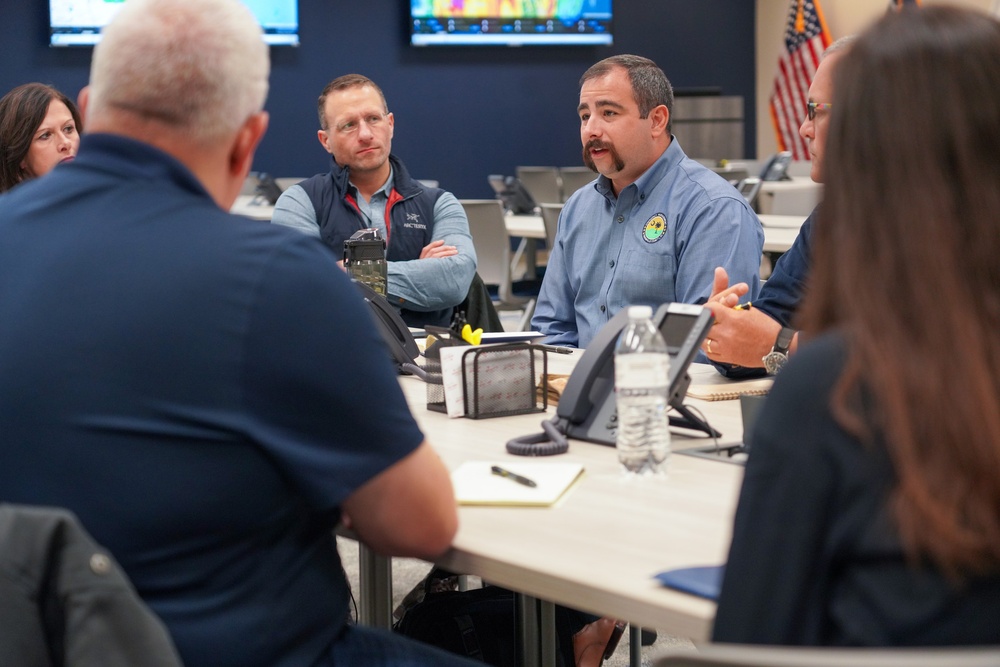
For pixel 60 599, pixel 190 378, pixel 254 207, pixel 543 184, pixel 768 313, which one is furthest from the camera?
pixel 543 184

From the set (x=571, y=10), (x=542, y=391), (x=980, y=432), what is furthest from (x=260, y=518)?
(x=571, y=10)

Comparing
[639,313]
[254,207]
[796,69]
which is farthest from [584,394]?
[796,69]

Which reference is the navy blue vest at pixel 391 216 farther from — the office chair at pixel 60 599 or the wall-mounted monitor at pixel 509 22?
the wall-mounted monitor at pixel 509 22

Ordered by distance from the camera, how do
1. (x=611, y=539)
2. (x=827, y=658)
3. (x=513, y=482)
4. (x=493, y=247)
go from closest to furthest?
(x=827, y=658)
(x=611, y=539)
(x=513, y=482)
(x=493, y=247)

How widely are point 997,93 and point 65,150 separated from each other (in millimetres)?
3153

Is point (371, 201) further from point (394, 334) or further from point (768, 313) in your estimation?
point (768, 313)

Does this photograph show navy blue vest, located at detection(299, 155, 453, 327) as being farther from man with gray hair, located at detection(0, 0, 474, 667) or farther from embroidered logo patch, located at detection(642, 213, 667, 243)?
man with gray hair, located at detection(0, 0, 474, 667)

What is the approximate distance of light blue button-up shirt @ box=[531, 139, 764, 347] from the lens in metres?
3.02

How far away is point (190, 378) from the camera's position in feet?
3.93

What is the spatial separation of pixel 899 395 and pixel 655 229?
231 centimetres

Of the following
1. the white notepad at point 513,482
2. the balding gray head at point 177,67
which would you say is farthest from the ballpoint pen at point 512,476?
the balding gray head at point 177,67

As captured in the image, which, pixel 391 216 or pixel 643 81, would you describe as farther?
pixel 391 216

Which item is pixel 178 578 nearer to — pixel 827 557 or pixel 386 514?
pixel 386 514

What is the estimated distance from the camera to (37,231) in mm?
1301
